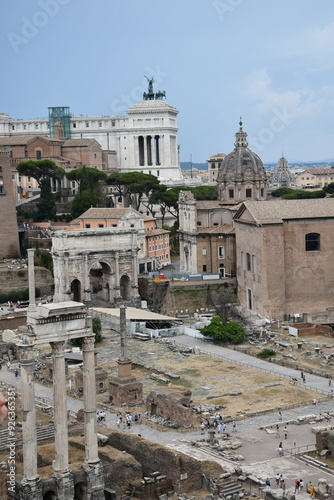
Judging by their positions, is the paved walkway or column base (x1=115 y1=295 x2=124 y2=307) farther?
column base (x1=115 y1=295 x2=124 y2=307)

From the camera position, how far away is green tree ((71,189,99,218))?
70.9 meters

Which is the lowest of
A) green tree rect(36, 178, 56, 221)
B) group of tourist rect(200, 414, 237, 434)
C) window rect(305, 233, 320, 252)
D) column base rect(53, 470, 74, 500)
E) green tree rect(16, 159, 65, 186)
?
group of tourist rect(200, 414, 237, 434)

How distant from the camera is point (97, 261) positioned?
5706cm

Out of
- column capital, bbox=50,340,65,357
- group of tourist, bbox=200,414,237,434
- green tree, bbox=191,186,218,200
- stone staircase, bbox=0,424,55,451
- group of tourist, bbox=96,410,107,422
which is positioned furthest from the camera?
green tree, bbox=191,186,218,200

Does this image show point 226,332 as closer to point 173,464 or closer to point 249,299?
point 249,299

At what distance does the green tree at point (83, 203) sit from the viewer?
70.9 m

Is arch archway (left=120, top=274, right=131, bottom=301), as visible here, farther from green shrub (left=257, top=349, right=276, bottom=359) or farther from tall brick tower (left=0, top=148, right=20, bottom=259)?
green shrub (left=257, top=349, right=276, bottom=359)

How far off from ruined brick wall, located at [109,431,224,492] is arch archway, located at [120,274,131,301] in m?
32.3

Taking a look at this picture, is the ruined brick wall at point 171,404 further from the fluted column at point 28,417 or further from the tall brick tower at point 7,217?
the tall brick tower at point 7,217

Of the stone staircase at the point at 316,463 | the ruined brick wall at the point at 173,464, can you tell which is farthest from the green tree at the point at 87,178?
the ruined brick wall at the point at 173,464

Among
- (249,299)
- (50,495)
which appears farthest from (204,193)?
(50,495)

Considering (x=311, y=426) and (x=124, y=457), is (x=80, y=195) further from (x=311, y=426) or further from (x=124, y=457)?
(x=124, y=457)

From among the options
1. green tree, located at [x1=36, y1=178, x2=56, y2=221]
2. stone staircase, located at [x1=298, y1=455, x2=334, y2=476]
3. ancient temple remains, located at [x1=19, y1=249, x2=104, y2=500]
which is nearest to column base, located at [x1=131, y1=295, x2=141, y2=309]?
green tree, located at [x1=36, y1=178, x2=56, y2=221]

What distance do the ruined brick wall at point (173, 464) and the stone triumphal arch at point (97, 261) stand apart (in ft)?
100
